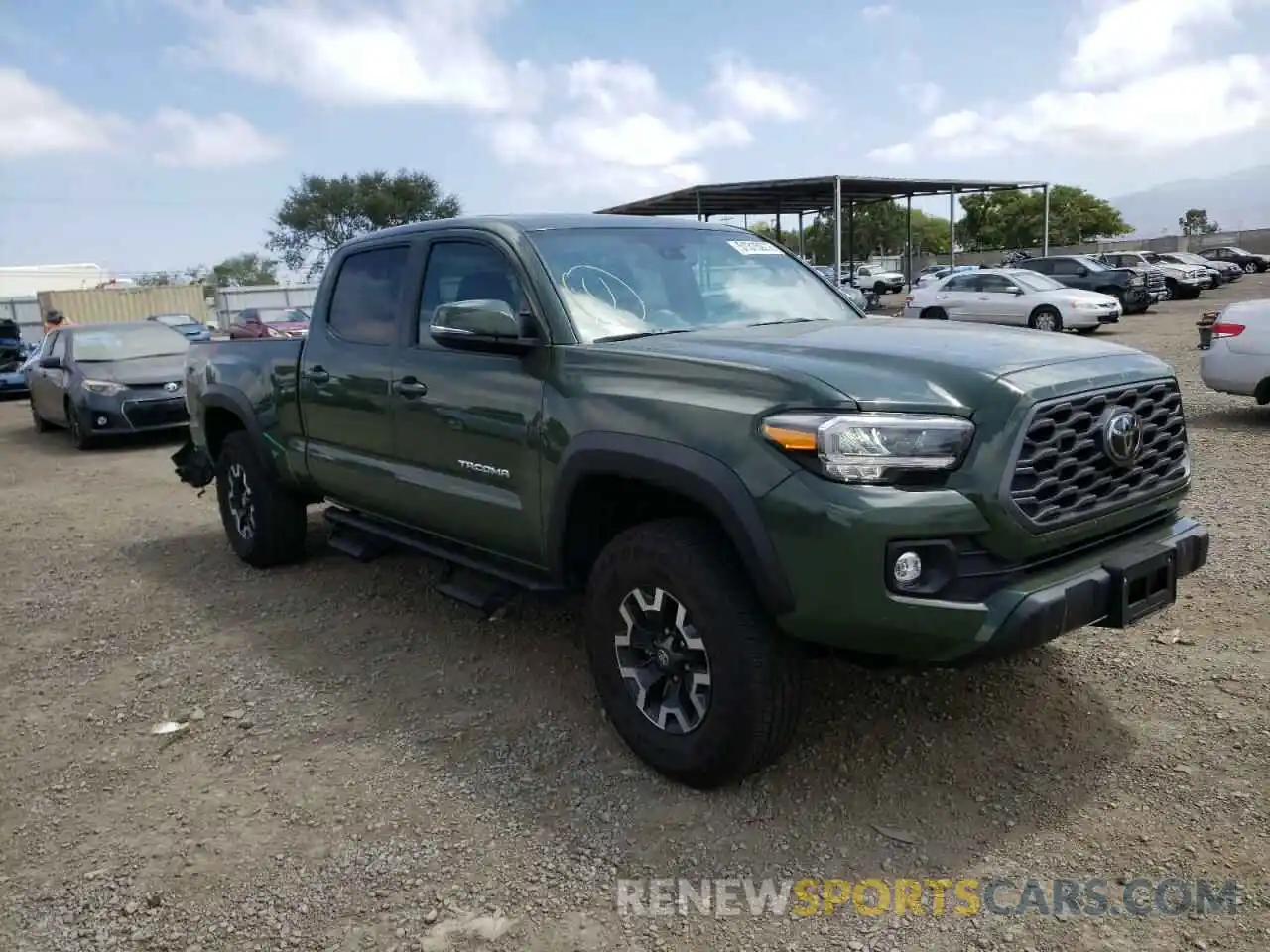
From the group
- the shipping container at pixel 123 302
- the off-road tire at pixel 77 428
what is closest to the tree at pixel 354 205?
the shipping container at pixel 123 302

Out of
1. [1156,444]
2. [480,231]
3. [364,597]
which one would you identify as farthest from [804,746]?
[364,597]

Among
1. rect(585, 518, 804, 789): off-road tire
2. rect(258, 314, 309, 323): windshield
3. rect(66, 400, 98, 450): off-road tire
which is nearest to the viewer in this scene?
rect(585, 518, 804, 789): off-road tire

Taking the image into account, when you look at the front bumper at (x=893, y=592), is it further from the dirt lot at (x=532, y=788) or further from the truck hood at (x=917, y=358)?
the dirt lot at (x=532, y=788)

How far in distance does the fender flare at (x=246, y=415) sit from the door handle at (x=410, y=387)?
5.25 feet

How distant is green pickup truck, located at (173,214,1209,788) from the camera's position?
2883mm

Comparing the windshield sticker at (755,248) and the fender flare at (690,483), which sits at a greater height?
the windshield sticker at (755,248)

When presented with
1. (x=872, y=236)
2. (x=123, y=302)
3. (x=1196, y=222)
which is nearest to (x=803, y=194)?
(x=123, y=302)

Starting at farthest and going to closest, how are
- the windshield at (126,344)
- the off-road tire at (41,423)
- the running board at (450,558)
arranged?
the off-road tire at (41,423), the windshield at (126,344), the running board at (450,558)

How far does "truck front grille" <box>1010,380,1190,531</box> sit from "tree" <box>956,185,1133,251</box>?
247ft

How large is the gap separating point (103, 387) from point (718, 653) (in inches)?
429

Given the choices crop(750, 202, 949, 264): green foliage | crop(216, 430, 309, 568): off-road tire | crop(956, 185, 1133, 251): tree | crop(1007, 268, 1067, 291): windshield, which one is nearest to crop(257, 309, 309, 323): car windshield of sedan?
crop(1007, 268, 1067, 291): windshield

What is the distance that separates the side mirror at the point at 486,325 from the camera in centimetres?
372

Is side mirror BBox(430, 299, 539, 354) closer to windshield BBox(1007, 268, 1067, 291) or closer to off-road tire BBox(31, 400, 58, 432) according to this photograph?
off-road tire BBox(31, 400, 58, 432)

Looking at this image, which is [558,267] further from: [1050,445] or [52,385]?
[52,385]
